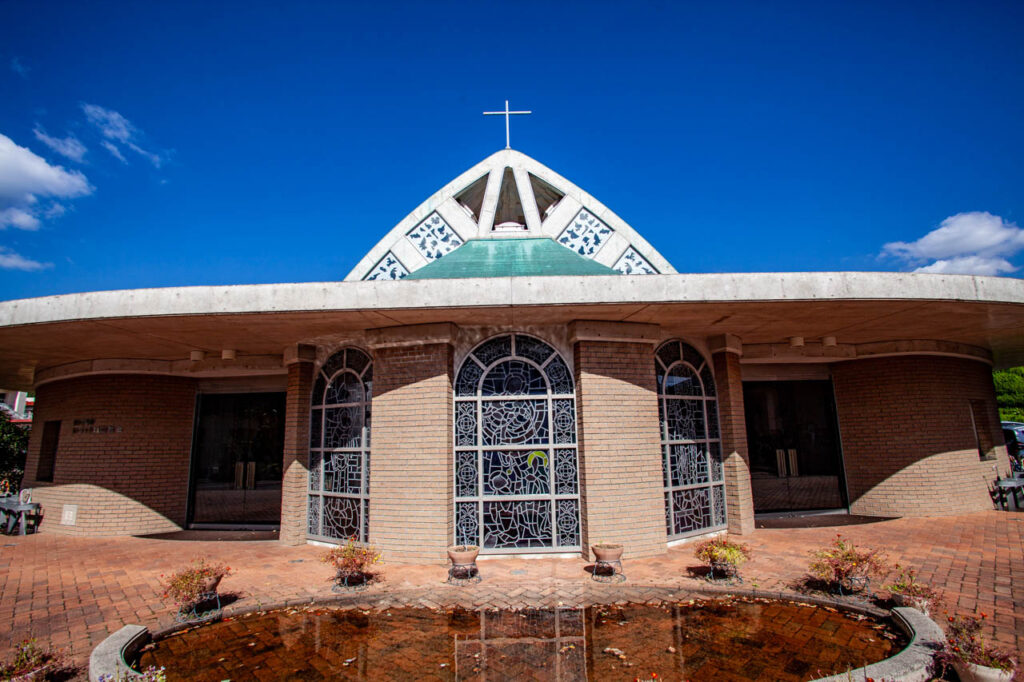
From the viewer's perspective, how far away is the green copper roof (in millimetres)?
8836

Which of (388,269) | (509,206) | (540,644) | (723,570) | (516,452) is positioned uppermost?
(509,206)

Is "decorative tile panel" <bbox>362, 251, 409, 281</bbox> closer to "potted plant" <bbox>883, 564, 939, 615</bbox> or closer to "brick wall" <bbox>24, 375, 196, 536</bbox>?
"brick wall" <bbox>24, 375, 196, 536</bbox>

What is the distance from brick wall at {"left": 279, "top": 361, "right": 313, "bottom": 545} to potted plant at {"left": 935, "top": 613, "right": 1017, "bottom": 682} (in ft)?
28.1

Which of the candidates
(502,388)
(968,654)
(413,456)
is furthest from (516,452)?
(968,654)

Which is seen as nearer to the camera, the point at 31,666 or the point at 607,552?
the point at 31,666

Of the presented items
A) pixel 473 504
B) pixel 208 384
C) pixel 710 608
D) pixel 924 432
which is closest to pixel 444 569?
pixel 473 504

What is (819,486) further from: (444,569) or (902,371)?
(444,569)

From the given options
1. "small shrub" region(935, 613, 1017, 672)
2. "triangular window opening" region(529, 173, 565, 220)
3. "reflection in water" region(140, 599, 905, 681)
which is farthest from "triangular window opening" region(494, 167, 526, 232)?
"small shrub" region(935, 613, 1017, 672)

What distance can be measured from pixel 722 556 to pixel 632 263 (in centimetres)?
608

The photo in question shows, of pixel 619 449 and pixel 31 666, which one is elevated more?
pixel 619 449

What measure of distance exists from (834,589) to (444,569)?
4.77 metres

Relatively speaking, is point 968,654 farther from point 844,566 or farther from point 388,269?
point 388,269

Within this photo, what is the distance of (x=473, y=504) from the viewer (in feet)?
25.8

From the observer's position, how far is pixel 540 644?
15.9 ft
